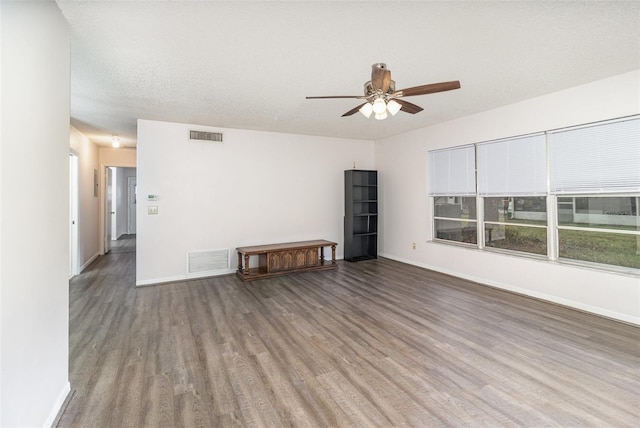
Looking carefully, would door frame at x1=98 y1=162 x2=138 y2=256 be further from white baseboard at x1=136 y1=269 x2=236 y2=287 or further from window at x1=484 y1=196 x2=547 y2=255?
window at x1=484 y1=196 x2=547 y2=255

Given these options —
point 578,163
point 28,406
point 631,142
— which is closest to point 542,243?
point 578,163

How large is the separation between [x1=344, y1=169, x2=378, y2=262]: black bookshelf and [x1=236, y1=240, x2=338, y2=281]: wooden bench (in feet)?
2.50

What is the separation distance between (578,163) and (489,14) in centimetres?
256

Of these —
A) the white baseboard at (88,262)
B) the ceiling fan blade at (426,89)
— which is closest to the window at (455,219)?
the ceiling fan blade at (426,89)

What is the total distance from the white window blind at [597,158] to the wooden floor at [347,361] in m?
1.51

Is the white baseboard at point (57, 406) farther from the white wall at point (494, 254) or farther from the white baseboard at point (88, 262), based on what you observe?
the white wall at point (494, 254)

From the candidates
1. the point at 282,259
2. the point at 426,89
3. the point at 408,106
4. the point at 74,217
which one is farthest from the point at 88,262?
the point at 426,89

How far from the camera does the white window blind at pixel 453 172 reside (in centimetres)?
485

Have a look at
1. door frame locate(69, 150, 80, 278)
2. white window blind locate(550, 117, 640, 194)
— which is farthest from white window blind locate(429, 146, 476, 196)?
door frame locate(69, 150, 80, 278)

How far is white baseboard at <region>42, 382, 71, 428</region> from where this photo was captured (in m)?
1.73

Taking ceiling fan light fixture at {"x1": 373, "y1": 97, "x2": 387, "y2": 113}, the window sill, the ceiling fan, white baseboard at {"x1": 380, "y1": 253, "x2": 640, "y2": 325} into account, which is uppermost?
the ceiling fan

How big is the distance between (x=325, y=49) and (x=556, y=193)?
11.3ft

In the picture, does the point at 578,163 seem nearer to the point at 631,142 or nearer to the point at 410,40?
the point at 631,142

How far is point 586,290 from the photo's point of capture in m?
3.48
